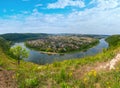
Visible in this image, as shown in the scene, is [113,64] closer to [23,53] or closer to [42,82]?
[42,82]

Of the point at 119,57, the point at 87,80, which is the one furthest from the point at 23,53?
the point at 87,80

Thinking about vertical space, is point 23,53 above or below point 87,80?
below

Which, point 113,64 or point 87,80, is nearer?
point 87,80

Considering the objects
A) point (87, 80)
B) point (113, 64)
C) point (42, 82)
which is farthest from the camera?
point (113, 64)

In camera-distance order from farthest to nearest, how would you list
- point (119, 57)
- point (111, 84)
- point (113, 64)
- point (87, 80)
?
point (119, 57) → point (113, 64) → point (87, 80) → point (111, 84)

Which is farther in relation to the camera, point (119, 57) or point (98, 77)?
point (119, 57)

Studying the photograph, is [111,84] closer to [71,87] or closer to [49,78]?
[71,87]
